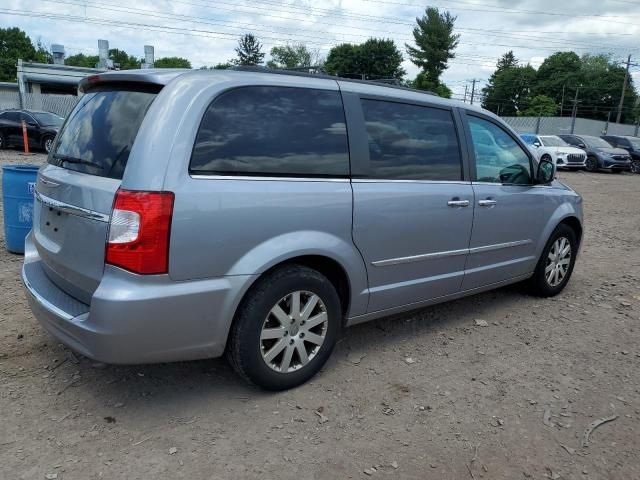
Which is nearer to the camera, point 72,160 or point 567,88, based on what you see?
point 72,160

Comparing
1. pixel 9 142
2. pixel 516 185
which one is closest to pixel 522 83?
pixel 9 142

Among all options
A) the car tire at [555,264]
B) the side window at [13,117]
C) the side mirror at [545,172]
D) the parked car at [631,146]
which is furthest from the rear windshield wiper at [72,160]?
the parked car at [631,146]

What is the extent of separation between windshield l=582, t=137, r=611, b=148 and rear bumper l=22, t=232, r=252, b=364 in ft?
78.8

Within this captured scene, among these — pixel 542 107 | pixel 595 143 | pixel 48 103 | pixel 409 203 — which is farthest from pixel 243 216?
pixel 542 107

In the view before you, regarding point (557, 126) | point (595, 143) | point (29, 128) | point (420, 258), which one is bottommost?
point (29, 128)

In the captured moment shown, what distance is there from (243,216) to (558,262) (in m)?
3.60

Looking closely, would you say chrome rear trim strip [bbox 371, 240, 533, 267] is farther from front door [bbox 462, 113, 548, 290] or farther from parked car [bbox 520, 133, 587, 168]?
parked car [bbox 520, 133, 587, 168]

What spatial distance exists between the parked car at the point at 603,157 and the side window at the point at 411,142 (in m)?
21.7

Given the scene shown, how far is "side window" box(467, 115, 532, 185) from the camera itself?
416cm

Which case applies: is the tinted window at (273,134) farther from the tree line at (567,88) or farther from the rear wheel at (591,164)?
the tree line at (567,88)

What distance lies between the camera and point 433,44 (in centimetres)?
7125

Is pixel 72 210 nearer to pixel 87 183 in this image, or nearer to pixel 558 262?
pixel 87 183

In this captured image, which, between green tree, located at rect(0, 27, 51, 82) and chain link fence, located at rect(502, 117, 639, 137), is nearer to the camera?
chain link fence, located at rect(502, 117, 639, 137)

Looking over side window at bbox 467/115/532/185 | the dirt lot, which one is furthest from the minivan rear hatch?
side window at bbox 467/115/532/185
